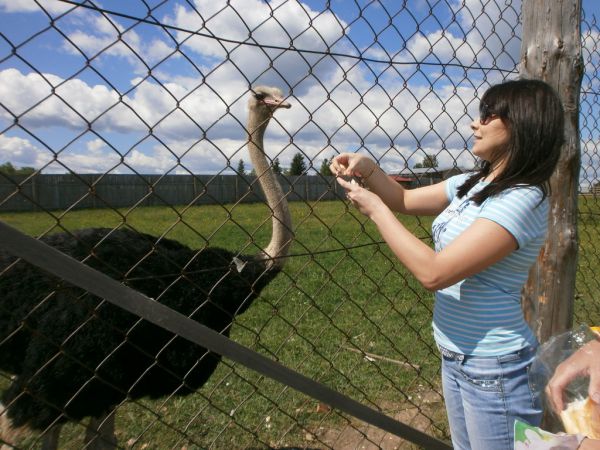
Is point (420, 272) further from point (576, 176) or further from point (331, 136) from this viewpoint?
point (576, 176)

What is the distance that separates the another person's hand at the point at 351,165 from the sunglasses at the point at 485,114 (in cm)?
42

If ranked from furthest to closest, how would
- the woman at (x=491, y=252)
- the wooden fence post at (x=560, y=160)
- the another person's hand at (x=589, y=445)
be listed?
the wooden fence post at (x=560, y=160), the woman at (x=491, y=252), the another person's hand at (x=589, y=445)

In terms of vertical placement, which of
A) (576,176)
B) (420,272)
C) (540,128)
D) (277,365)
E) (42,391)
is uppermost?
(540,128)

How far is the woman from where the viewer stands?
1438mm

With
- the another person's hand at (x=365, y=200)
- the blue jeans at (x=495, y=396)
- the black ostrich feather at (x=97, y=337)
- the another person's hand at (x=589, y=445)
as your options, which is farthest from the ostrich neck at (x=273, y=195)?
the another person's hand at (x=589, y=445)

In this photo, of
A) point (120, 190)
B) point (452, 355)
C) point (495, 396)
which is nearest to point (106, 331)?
point (452, 355)

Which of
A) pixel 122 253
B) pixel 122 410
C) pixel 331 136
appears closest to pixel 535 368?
pixel 331 136

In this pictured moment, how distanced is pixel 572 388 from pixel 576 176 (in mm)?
1090

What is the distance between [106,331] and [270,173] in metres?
1.08

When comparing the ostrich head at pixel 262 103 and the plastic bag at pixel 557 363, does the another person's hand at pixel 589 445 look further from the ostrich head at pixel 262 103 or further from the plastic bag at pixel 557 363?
the ostrich head at pixel 262 103

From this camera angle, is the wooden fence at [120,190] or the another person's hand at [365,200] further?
the another person's hand at [365,200]

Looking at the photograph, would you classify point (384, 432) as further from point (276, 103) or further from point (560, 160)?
point (276, 103)

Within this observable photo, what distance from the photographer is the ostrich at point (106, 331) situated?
2.27 m

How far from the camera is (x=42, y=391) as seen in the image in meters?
2.27
